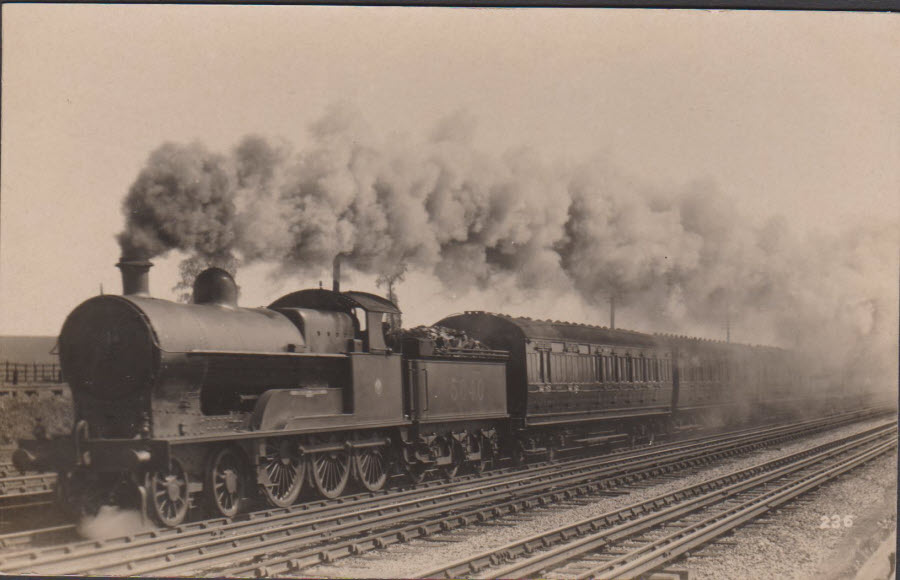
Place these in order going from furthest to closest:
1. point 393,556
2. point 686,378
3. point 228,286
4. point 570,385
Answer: point 686,378 → point 570,385 → point 228,286 → point 393,556

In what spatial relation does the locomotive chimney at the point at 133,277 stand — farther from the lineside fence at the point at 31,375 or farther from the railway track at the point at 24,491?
the lineside fence at the point at 31,375

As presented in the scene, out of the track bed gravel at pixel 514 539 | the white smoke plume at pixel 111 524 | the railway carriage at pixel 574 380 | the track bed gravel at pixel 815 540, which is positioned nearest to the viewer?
the track bed gravel at pixel 514 539

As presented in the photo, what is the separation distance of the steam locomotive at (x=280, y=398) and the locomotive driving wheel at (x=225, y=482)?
0.02 m

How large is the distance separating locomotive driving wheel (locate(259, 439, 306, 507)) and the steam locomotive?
2 centimetres

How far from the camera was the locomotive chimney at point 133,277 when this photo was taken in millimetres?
9602

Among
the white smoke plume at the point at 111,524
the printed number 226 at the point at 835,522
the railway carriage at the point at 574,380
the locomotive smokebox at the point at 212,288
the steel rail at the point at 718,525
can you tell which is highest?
the locomotive smokebox at the point at 212,288

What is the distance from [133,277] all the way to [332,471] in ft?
13.8

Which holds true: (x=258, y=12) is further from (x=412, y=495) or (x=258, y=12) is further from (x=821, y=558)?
(x=821, y=558)

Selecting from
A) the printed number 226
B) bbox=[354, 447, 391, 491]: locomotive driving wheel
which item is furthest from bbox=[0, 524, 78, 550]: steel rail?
the printed number 226

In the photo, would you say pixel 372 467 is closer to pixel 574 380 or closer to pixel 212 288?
pixel 212 288

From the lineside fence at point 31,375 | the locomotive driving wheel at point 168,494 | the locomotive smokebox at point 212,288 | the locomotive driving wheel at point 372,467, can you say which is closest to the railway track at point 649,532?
the locomotive driving wheel at point 168,494

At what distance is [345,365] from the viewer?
11.8 metres

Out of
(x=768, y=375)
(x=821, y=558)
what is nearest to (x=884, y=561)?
(x=821, y=558)

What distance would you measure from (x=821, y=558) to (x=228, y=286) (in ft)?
25.1
